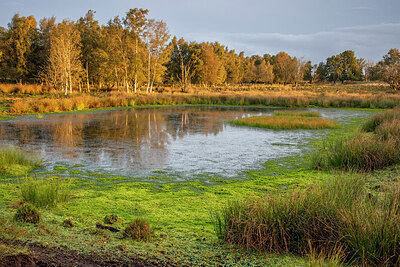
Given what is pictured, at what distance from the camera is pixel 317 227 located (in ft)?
12.8

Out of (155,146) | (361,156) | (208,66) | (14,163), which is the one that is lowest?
(155,146)

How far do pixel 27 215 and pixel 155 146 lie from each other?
7314 mm

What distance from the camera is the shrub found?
3974mm

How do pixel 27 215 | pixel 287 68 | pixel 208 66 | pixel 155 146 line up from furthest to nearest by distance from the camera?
pixel 287 68 < pixel 208 66 < pixel 155 146 < pixel 27 215

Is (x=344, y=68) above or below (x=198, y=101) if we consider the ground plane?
above

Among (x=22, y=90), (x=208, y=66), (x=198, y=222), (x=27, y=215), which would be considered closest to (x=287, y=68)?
(x=208, y=66)

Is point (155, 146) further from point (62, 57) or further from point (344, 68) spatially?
point (344, 68)

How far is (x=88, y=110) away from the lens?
2523cm

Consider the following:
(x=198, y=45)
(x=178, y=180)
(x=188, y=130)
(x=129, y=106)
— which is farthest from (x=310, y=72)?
(x=178, y=180)

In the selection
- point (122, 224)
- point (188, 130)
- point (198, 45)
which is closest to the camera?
point (122, 224)

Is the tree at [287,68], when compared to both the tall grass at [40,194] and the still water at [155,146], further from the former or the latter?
the tall grass at [40,194]

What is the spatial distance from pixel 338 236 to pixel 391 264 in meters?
0.58

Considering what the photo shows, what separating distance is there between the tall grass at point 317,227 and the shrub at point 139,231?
2.89 ft

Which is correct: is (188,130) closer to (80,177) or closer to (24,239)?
(80,177)
